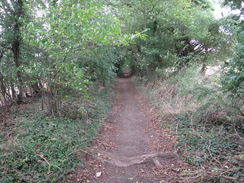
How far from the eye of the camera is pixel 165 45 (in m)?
12.6

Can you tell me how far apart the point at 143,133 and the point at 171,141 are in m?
1.37

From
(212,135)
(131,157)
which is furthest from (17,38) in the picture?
(212,135)

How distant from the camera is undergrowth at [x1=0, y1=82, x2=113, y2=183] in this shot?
11.4 feet

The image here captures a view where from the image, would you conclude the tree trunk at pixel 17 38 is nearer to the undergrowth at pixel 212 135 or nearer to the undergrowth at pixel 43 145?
the undergrowth at pixel 43 145

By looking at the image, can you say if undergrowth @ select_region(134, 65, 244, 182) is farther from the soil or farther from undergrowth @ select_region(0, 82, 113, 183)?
undergrowth @ select_region(0, 82, 113, 183)

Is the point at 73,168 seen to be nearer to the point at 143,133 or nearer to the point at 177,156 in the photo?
the point at 177,156

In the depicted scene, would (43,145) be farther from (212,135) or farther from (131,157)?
(212,135)

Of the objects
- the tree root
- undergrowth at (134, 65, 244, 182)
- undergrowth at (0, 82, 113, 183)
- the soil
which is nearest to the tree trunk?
undergrowth at (0, 82, 113, 183)

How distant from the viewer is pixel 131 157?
470 centimetres

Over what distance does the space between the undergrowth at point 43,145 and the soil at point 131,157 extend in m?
0.39

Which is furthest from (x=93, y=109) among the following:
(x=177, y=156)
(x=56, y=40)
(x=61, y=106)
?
(x=177, y=156)

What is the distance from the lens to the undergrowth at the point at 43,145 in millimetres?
3484

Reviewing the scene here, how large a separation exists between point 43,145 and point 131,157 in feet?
8.25

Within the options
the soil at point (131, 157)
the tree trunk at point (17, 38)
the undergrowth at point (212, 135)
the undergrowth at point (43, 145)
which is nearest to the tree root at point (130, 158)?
the soil at point (131, 157)
